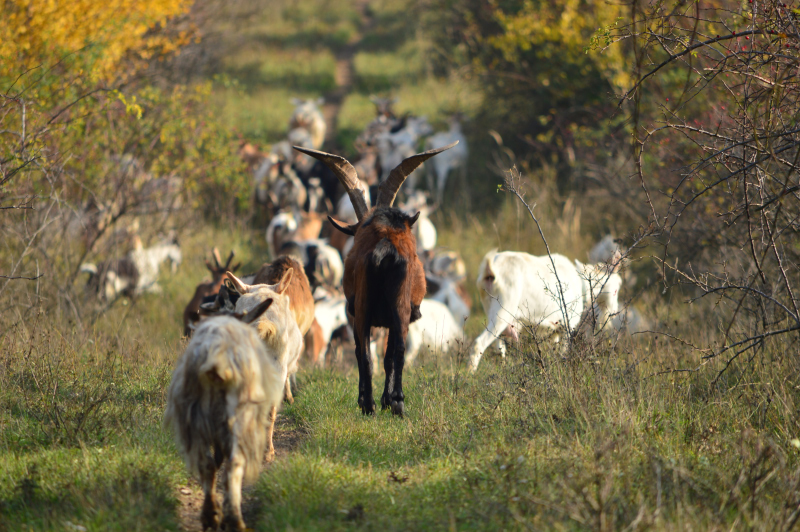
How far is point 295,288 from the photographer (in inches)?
238

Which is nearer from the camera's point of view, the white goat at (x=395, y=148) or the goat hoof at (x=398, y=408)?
the goat hoof at (x=398, y=408)

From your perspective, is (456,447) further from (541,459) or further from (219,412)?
(219,412)

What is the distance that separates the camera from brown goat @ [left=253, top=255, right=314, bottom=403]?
601 cm

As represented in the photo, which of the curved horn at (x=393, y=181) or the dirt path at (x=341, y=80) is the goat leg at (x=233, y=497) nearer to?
the curved horn at (x=393, y=181)

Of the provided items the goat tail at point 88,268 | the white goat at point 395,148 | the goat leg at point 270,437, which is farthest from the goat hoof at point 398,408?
the white goat at point 395,148

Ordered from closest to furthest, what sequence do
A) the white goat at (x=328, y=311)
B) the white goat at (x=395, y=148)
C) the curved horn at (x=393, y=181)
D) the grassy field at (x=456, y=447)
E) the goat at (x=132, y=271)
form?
the grassy field at (x=456, y=447)
the curved horn at (x=393, y=181)
the white goat at (x=328, y=311)
the goat at (x=132, y=271)
the white goat at (x=395, y=148)

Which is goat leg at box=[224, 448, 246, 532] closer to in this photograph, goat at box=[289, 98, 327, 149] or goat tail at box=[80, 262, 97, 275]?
goat tail at box=[80, 262, 97, 275]

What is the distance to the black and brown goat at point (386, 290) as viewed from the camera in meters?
5.55

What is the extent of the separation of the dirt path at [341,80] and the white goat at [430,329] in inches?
509

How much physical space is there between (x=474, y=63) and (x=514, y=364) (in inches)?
492

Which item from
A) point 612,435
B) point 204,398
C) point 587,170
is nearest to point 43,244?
point 204,398

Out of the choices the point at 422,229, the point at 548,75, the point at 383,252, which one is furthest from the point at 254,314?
the point at 548,75

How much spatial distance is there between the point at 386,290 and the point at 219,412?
7.01 feet

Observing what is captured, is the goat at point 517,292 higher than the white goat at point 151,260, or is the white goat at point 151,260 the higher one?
the white goat at point 151,260
